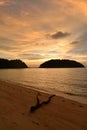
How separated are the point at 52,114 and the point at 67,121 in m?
1.27

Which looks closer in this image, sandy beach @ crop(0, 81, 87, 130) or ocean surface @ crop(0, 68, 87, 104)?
sandy beach @ crop(0, 81, 87, 130)

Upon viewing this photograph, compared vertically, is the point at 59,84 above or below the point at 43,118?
below

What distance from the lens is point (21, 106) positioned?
36.2ft

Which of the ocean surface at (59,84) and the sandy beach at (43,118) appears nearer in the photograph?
the sandy beach at (43,118)

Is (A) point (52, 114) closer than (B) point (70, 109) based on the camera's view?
Yes

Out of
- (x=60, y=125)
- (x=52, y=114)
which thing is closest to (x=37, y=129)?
(x=60, y=125)

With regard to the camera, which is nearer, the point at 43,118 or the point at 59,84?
the point at 43,118

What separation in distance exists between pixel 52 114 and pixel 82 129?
7.83ft

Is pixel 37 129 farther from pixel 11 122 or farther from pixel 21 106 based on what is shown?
pixel 21 106

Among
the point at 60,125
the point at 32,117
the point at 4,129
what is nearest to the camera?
the point at 4,129

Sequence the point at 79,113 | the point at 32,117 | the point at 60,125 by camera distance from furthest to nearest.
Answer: the point at 79,113, the point at 32,117, the point at 60,125

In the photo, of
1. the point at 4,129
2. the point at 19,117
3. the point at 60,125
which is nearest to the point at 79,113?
the point at 60,125

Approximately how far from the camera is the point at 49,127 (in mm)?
7609

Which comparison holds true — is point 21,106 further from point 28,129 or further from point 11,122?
point 28,129
